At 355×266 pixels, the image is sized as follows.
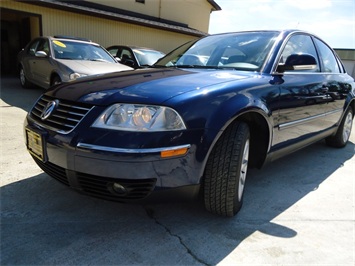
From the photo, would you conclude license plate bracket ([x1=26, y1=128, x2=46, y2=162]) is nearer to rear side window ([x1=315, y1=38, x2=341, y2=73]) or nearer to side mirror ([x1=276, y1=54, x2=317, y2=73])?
side mirror ([x1=276, y1=54, x2=317, y2=73])

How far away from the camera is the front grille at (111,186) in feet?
5.95

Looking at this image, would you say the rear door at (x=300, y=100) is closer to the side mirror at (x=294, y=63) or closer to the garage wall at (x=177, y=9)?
the side mirror at (x=294, y=63)

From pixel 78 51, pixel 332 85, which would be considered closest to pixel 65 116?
pixel 332 85

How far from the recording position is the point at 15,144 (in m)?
3.61

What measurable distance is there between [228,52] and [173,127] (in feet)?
4.85

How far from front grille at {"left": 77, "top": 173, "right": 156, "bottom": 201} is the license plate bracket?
38cm

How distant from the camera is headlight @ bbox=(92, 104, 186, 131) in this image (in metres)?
1.77

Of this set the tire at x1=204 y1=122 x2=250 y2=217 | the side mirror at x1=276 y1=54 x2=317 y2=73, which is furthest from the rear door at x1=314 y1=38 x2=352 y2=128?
the tire at x1=204 y1=122 x2=250 y2=217

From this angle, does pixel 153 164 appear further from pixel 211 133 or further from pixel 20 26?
pixel 20 26

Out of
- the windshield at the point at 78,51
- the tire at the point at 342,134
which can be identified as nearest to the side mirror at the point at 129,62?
the windshield at the point at 78,51

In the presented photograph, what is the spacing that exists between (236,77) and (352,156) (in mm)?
2868

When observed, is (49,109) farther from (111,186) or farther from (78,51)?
(78,51)

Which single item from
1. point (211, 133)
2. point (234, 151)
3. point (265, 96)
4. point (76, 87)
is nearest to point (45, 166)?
point (76, 87)

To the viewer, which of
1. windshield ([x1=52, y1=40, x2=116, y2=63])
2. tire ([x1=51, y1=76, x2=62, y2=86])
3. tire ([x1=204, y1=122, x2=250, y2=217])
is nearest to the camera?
tire ([x1=204, y1=122, x2=250, y2=217])
